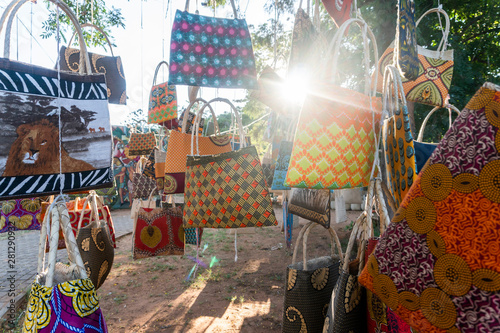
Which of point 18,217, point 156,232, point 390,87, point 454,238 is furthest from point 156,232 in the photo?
point 454,238

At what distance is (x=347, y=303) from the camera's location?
3.10 feet

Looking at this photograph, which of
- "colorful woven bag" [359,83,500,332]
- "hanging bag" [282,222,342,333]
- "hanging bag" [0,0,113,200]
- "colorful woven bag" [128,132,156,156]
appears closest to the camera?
"colorful woven bag" [359,83,500,332]

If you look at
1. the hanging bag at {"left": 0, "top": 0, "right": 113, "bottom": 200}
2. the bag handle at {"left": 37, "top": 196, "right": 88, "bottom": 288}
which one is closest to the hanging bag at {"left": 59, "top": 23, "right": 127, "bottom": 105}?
the hanging bag at {"left": 0, "top": 0, "right": 113, "bottom": 200}

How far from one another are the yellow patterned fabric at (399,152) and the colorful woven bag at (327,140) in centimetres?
13

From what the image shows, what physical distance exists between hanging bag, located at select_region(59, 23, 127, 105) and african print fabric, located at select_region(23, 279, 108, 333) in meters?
1.90

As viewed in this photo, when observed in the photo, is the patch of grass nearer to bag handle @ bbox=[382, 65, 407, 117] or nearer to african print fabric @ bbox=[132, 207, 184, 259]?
african print fabric @ bbox=[132, 207, 184, 259]

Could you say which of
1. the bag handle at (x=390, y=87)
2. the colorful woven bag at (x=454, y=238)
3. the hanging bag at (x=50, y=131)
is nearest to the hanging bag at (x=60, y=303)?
the hanging bag at (x=50, y=131)

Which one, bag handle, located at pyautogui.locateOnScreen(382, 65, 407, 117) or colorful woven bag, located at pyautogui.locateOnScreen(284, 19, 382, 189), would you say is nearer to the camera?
bag handle, located at pyautogui.locateOnScreen(382, 65, 407, 117)

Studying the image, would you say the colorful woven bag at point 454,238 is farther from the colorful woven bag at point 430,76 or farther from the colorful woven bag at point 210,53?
the colorful woven bag at point 210,53

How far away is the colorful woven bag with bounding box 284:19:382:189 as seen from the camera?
1.17 meters

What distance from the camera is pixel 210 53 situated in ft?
7.05

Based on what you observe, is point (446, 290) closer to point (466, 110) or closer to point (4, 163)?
point (466, 110)

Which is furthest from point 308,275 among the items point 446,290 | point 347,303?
point 446,290

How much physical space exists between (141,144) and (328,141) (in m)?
4.41
